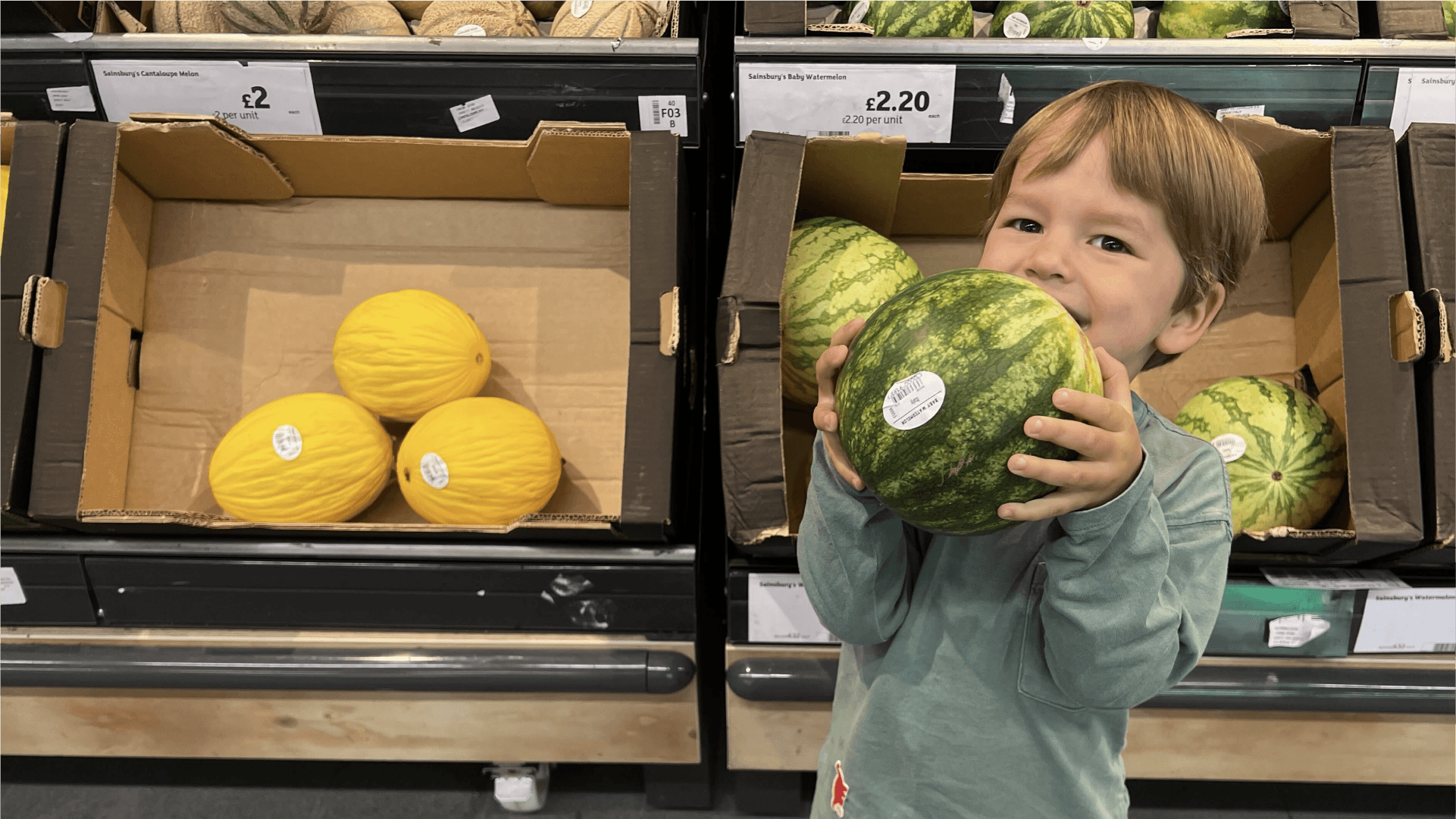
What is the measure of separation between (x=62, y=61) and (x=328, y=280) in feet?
1.84

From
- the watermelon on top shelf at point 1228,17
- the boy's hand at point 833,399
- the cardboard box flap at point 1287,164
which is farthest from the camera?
the watermelon on top shelf at point 1228,17

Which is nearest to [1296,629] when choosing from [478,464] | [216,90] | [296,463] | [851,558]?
[851,558]

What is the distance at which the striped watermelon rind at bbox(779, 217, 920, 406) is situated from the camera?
4.56 feet

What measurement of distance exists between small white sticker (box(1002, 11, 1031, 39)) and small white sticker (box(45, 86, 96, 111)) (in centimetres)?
171

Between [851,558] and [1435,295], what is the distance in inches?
42.8

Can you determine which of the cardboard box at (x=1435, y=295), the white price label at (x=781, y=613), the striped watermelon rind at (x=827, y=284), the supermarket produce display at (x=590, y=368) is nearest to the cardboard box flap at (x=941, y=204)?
the supermarket produce display at (x=590, y=368)

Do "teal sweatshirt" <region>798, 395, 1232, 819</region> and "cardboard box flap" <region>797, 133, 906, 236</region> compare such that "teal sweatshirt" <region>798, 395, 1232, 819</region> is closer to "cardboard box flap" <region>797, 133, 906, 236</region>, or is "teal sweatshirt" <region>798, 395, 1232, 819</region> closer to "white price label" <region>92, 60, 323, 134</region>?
"cardboard box flap" <region>797, 133, 906, 236</region>

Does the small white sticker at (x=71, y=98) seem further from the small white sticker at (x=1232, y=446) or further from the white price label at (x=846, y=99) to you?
the small white sticker at (x=1232, y=446)

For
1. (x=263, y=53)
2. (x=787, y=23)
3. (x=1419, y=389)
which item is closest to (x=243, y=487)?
(x=263, y=53)

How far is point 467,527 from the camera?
1.34 metres

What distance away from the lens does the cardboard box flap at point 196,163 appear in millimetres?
1478

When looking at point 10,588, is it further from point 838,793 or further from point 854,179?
point 854,179

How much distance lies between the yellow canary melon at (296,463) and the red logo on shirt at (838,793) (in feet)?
3.31

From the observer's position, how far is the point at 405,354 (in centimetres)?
149
